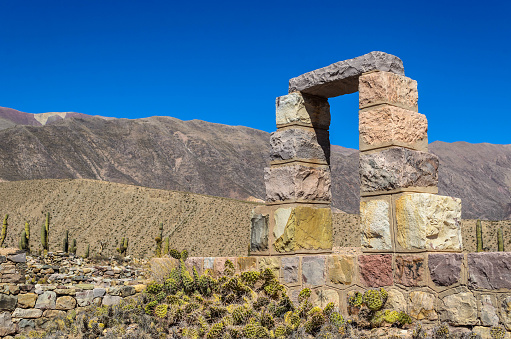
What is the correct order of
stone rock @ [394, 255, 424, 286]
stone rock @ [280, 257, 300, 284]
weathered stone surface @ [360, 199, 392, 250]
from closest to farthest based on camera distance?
stone rock @ [394, 255, 424, 286]
weathered stone surface @ [360, 199, 392, 250]
stone rock @ [280, 257, 300, 284]

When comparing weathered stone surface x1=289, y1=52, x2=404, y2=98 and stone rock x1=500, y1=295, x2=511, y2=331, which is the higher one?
weathered stone surface x1=289, y1=52, x2=404, y2=98

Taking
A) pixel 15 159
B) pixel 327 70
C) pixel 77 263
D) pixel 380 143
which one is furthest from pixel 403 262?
pixel 15 159

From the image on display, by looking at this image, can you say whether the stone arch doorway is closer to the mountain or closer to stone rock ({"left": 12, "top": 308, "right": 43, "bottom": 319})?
stone rock ({"left": 12, "top": 308, "right": 43, "bottom": 319})

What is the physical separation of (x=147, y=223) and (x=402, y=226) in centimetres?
4109

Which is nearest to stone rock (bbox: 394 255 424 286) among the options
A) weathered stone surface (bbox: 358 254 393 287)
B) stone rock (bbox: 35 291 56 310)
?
weathered stone surface (bbox: 358 254 393 287)

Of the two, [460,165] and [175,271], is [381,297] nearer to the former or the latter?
[175,271]

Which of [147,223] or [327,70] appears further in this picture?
[147,223]

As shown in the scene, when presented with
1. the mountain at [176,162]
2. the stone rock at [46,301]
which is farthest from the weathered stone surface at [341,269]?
the mountain at [176,162]

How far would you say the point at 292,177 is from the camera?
6422 mm

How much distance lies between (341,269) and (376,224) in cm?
62

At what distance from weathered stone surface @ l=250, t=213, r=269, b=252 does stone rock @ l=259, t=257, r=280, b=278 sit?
0.15 metres

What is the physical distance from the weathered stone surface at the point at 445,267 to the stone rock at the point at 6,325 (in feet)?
15.9

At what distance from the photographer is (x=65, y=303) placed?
684 cm

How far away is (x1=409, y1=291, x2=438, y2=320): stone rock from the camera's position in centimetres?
492
